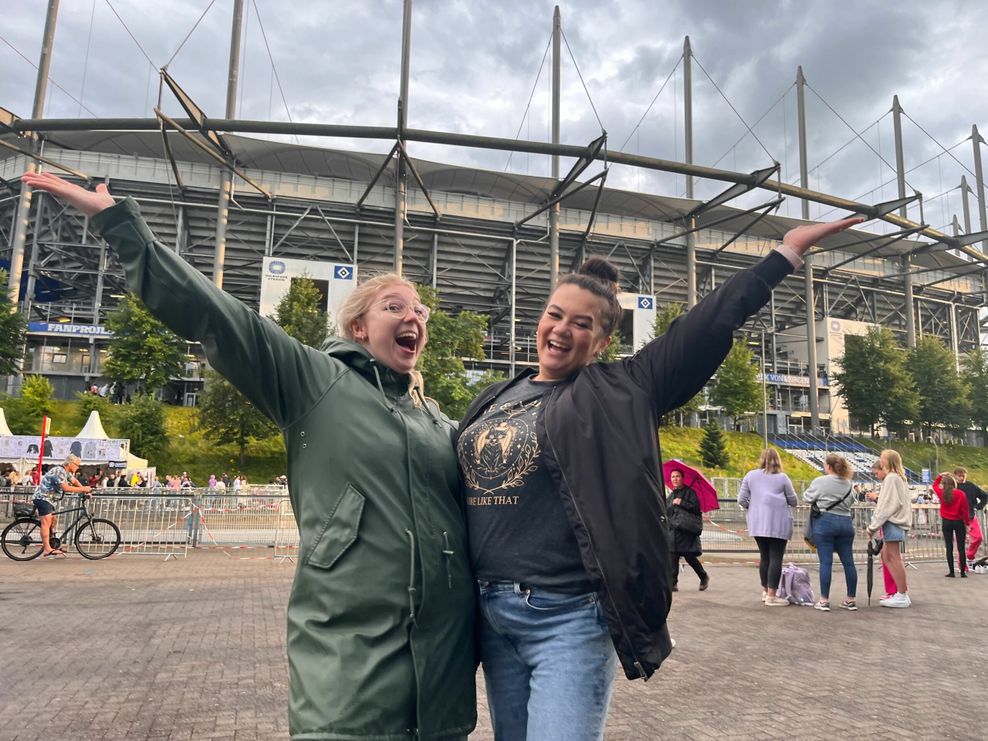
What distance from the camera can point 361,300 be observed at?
2271 millimetres

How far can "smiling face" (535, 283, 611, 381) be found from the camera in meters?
2.19

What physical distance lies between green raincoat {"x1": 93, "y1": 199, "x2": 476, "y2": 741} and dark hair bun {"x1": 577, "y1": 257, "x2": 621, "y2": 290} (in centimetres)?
80

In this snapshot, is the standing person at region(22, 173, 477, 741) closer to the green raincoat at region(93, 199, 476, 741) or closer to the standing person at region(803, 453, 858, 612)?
the green raincoat at region(93, 199, 476, 741)

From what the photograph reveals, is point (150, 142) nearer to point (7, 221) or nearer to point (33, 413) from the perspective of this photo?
point (7, 221)

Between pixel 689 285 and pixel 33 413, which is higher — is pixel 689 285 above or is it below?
above

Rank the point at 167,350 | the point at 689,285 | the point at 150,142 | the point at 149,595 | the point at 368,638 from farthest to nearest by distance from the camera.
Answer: the point at 689,285 < the point at 150,142 < the point at 167,350 < the point at 149,595 < the point at 368,638

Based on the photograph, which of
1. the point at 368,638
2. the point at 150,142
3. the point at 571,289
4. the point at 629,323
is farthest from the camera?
the point at 629,323

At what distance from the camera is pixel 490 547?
1.99 metres

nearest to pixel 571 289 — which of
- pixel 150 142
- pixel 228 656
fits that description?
pixel 228 656

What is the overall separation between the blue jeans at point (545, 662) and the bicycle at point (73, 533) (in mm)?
12191

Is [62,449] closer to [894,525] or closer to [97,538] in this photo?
[97,538]

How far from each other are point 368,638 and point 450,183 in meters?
47.3

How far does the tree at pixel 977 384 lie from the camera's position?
181 ft

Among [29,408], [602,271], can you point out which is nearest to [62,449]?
[29,408]
